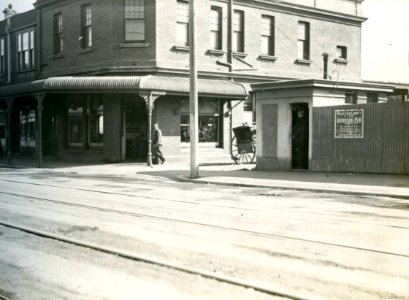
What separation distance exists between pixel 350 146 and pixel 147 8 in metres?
11.6

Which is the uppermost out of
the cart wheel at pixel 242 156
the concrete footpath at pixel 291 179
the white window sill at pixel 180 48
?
the white window sill at pixel 180 48

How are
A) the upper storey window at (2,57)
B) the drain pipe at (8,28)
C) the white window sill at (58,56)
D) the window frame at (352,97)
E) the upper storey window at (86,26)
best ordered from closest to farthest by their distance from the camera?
the window frame at (352,97)
the upper storey window at (86,26)
the white window sill at (58,56)
the drain pipe at (8,28)
the upper storey window at (2,57)

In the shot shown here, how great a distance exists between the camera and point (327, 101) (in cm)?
1742

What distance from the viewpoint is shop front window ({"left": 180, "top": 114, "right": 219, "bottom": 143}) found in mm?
23156

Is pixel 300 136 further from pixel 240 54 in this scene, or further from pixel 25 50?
pixel 25 50

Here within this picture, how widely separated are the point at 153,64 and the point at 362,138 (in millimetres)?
10305

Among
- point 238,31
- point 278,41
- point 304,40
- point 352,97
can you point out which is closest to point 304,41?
point 304,40

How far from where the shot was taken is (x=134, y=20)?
74.5 ft

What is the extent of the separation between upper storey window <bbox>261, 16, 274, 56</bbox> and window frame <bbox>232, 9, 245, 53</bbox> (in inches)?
56.7

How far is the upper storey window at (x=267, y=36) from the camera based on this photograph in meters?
25.9

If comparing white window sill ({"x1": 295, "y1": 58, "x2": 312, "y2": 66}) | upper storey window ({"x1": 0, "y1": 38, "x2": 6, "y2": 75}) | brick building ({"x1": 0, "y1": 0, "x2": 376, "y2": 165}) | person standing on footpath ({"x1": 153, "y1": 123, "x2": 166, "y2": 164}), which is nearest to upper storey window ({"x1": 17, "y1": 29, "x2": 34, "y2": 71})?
brick building ({"x1": 0, "y1": 0, "x2": 376, "y2": 165})

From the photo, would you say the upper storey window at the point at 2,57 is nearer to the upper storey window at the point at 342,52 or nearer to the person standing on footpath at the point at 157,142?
the person standing on footpath at the point at 157,142

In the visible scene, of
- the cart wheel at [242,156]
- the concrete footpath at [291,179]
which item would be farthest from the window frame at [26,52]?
the cart wheel at [242,156]

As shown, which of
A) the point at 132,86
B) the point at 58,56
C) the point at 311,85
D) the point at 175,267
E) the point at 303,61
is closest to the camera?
the point at 175,267
